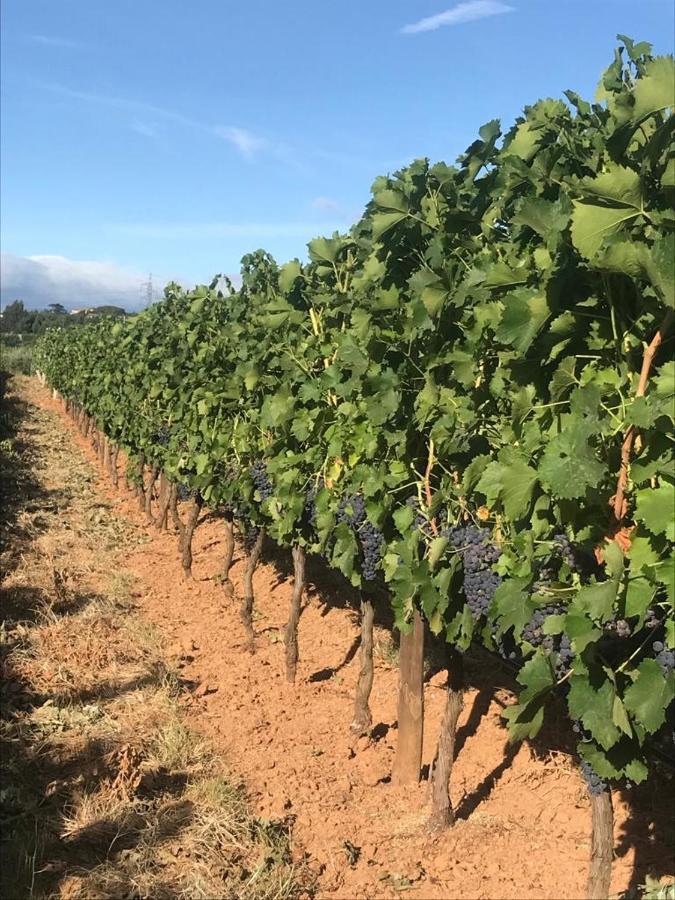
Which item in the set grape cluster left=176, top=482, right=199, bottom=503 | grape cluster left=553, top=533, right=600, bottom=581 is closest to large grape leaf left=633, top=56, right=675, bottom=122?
grape cluster left=553, top=533, right=600, bottom=581

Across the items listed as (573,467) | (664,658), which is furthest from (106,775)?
(573,467)

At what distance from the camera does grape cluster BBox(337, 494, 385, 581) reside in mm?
4504

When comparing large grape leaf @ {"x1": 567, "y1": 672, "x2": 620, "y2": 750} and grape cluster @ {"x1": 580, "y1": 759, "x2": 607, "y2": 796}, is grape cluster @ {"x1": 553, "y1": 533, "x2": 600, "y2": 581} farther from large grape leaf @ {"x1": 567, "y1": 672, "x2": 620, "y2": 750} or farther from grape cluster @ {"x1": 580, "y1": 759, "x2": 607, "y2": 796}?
grape cluster @ {"x1": 580, "y1": 759, "x2": 607, "y2": 796}

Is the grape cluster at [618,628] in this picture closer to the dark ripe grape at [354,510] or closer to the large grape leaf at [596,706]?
the large grape leaf at [596,706]

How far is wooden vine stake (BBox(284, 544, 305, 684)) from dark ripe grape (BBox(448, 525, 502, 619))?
278 cm

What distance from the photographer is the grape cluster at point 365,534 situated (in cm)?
450

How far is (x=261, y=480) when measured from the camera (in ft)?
21.6

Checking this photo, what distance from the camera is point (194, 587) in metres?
8.89

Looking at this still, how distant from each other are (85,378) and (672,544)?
674 inches

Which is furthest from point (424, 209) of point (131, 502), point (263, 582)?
point (131, 502)

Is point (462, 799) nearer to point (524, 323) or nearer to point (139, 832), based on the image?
point (139, 832)

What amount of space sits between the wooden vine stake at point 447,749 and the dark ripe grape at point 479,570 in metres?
0.70

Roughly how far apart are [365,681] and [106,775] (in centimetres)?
174

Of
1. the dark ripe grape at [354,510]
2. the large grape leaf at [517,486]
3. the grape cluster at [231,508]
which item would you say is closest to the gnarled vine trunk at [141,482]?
the grape cluster at [231,508]
